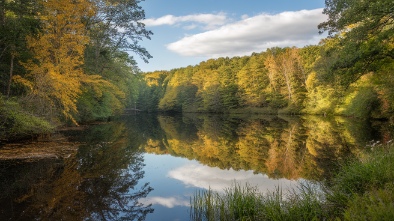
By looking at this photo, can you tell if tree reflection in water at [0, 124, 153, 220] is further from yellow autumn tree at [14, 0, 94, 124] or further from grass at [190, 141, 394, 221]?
yellow autumn tree at [14, 0, 94, 124]

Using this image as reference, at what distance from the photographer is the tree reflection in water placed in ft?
23.2

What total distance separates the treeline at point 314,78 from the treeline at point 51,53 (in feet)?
53.9

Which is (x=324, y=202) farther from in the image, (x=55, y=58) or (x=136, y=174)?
(x=55, y=58)

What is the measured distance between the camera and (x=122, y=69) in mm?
34688

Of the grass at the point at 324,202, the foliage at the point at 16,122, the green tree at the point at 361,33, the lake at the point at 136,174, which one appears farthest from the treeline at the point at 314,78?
the foliage at the point at 16,122

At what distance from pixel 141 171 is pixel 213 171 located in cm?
292

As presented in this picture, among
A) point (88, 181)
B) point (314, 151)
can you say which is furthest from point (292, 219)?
point (314, 151)

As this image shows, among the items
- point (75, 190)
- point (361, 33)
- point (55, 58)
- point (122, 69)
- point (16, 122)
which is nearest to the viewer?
point (75, 190)

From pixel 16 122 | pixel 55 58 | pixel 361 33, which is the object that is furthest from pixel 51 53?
pixel 361 33

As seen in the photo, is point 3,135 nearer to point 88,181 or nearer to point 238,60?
point 88,181

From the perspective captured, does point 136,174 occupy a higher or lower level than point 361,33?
lower

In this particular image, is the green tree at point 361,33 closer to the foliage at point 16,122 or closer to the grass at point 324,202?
the grass at point 324,202

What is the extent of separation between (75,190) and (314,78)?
46.6 m

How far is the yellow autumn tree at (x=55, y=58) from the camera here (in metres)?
17.5
